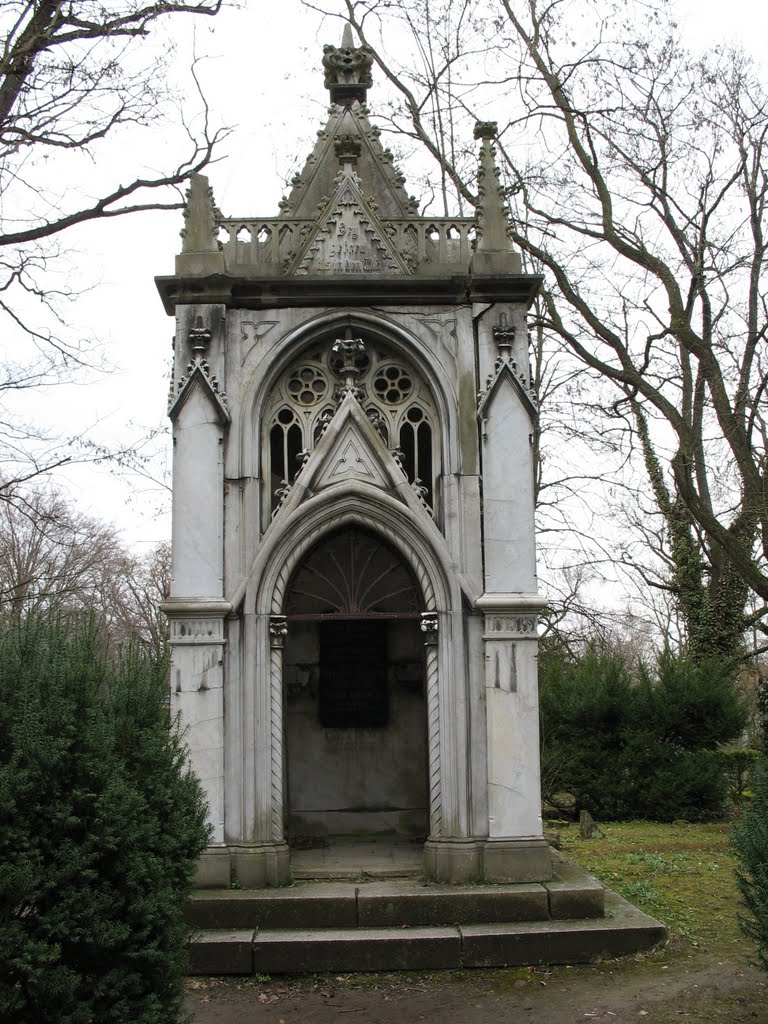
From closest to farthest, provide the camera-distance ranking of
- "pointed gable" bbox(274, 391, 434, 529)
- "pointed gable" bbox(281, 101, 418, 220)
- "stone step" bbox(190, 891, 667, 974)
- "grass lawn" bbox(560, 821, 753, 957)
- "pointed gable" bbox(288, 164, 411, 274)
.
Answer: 1. "stone step" bbox(190, 891, 667, 974)
2. "grass lawn" bbox(560, 821, 753, 957)
3. "pointed gable" bbox(274, 391, 434, 529)
4. "pointed gable" bbox(288, 164, 411, 274)
5. "pointed gable" bbox(281, 101, 418, 220)

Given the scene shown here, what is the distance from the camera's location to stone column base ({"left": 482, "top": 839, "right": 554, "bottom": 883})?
816 cm

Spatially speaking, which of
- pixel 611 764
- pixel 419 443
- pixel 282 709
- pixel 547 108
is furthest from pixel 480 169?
pixel 547 108

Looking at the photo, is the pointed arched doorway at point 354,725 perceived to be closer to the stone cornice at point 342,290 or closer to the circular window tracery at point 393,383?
the circular window tracery at point 393,383

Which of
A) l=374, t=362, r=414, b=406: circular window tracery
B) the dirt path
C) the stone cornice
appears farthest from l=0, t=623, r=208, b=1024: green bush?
l=374, t=362, r=414, b=406: circular window tracery

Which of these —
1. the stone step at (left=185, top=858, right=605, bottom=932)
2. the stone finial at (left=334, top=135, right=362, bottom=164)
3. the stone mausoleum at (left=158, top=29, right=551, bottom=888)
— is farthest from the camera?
the stone finial at (left=334, top=135, right=362, bottom=164)

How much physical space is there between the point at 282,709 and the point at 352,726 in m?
2.48

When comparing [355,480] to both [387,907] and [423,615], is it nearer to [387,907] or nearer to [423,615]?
[423,615]

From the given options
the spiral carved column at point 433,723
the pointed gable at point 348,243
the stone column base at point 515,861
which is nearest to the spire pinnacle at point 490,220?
the pointed gable at point 348,243

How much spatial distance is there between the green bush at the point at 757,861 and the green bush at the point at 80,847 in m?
3.02

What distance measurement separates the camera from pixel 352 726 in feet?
36.2

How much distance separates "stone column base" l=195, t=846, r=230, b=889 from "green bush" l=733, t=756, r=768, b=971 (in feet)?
12.5

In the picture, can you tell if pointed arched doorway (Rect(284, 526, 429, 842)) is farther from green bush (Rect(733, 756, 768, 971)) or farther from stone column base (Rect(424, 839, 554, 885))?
green bush (Rect(733, 756, 768, 971))

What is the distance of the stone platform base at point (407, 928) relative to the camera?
7.38 metres

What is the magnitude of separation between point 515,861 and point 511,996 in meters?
1.35
